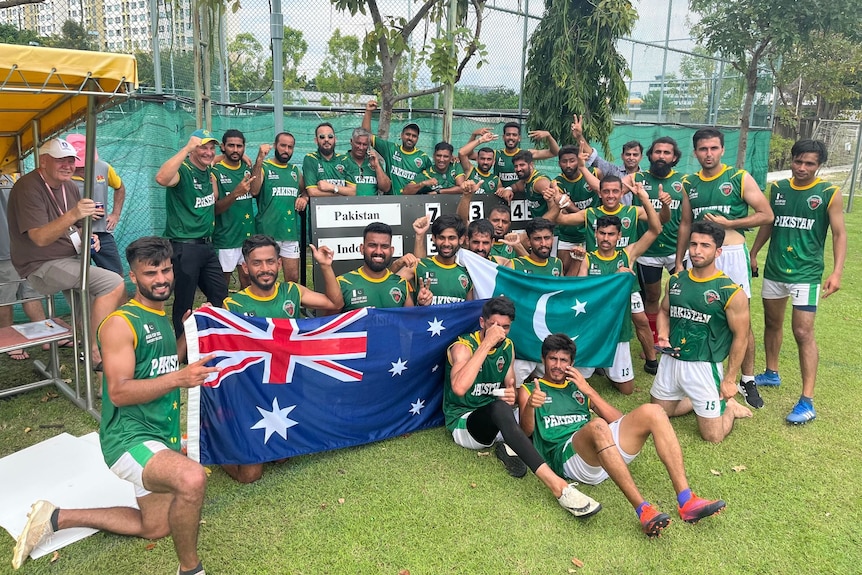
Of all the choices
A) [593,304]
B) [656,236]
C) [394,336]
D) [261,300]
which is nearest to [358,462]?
[394,336]

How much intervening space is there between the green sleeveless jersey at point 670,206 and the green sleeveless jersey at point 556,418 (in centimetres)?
290

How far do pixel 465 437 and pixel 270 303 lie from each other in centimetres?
183

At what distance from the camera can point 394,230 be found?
7191 mm

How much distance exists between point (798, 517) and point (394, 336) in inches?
121

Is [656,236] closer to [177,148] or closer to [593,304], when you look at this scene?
[593,304]

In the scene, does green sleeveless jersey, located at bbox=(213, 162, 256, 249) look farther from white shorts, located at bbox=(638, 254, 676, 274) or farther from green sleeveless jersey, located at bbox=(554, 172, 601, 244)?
white shorts, located at bbox=(638, 254, 676, 274)

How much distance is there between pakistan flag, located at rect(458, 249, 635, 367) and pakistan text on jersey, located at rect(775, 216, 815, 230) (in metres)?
1.49

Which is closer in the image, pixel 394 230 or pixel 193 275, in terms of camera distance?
pixel 193 275

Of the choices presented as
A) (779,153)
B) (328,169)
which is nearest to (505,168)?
(328,169)

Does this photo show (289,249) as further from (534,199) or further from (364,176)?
(534,199)

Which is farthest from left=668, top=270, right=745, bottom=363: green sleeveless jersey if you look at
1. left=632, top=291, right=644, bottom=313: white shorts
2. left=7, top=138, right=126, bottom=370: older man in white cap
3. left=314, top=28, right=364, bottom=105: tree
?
left=314, top=28, right=364, bottom=105: tree

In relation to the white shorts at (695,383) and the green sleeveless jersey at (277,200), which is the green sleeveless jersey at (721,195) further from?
the green sleeveless jersey at (277,200)

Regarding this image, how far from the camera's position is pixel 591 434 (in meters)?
4.02

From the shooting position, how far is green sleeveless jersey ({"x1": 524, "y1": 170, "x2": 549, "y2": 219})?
7613mm
